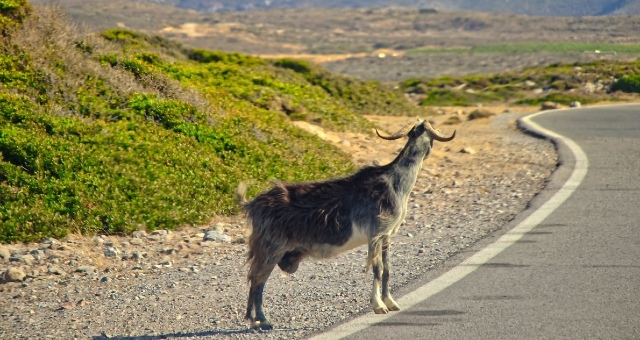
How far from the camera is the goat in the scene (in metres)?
6.78

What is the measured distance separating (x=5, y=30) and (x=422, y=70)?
92167 millimetres

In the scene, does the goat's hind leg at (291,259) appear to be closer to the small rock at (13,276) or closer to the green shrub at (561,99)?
the small rock at (13,276)

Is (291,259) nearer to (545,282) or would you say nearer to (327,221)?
(327,221)

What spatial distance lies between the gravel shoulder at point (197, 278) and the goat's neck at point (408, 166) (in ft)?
3.26

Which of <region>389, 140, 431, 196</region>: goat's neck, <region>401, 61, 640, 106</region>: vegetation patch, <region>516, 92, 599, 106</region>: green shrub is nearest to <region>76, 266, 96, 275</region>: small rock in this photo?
<region>389, 140, 431, 196</region>: goat's neck

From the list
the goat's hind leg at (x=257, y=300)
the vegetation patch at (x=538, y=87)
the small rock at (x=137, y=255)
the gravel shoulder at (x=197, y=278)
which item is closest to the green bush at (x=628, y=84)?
the vegetation patch at (x=538, y=87)

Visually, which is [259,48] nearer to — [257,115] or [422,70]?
[422,70]

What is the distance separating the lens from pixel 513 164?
1658 cm

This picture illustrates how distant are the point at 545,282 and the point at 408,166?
1.64m

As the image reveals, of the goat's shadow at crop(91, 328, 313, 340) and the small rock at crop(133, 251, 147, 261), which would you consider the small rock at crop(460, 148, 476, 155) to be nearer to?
the small rock at crop(133, 251, 147, 261)

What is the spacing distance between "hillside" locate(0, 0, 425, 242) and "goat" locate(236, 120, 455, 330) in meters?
4.15

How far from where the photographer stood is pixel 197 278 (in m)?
8.64

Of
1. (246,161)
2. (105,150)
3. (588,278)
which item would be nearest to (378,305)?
(588,278)

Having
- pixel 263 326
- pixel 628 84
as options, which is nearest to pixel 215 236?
pixel 263 326
